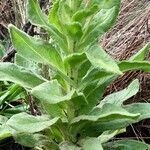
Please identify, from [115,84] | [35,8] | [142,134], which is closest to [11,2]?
[115,84]

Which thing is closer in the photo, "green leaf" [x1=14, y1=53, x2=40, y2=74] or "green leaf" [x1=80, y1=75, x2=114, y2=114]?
"green leaf" [x1=80, y1=75, x2=114, y2=114]

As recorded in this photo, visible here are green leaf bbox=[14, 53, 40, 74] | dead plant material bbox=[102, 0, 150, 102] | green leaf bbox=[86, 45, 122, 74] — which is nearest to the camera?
green leaf bbox=[86, 45, 122, 74]

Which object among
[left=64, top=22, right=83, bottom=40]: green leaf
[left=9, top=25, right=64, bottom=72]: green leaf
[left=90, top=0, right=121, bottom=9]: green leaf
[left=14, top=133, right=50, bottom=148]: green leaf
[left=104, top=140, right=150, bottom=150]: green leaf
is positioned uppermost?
[left=90, top=0, right=121, bottom=9]: green leaf

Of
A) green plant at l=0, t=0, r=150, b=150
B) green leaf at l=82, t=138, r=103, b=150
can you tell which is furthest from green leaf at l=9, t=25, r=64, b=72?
green leaf at l=82, t=138, r=103, b=150

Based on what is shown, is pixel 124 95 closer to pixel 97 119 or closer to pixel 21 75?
pixel 97 119

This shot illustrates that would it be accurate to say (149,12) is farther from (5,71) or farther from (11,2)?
(11,2)

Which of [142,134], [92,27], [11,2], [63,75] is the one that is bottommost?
[142,134]

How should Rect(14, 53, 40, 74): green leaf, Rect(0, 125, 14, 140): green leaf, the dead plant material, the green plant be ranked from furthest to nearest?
the dead plant material
Rect(14, 53, 40, 74): green leaf
Rect(0, 125, 14, 140): green leaf
the green plant

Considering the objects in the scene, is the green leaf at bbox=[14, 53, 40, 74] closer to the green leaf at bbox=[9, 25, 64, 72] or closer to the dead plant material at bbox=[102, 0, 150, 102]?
the green leaf at bbox=[9, 25, 64, 72]
